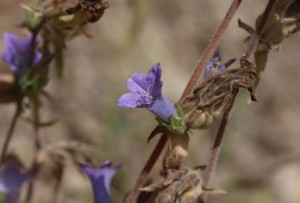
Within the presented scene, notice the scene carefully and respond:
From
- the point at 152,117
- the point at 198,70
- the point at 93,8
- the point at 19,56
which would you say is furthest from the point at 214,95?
the point at 152,117

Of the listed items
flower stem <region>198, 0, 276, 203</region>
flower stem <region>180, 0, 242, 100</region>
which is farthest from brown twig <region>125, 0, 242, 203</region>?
flower stem <region>198, 0, 276, 203</region>

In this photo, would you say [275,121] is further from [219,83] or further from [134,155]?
[219,83]

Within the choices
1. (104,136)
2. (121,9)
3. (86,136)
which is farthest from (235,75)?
(121,9)

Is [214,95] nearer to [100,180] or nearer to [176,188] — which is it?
[176,188]

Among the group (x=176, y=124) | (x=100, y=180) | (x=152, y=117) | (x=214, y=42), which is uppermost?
(x=214, y=42)

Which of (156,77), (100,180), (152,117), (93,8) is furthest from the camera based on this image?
(152,117)

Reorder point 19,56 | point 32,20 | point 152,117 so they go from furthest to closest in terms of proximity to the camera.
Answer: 1. point 152,117
2. point 19,56
3. point 32,20
